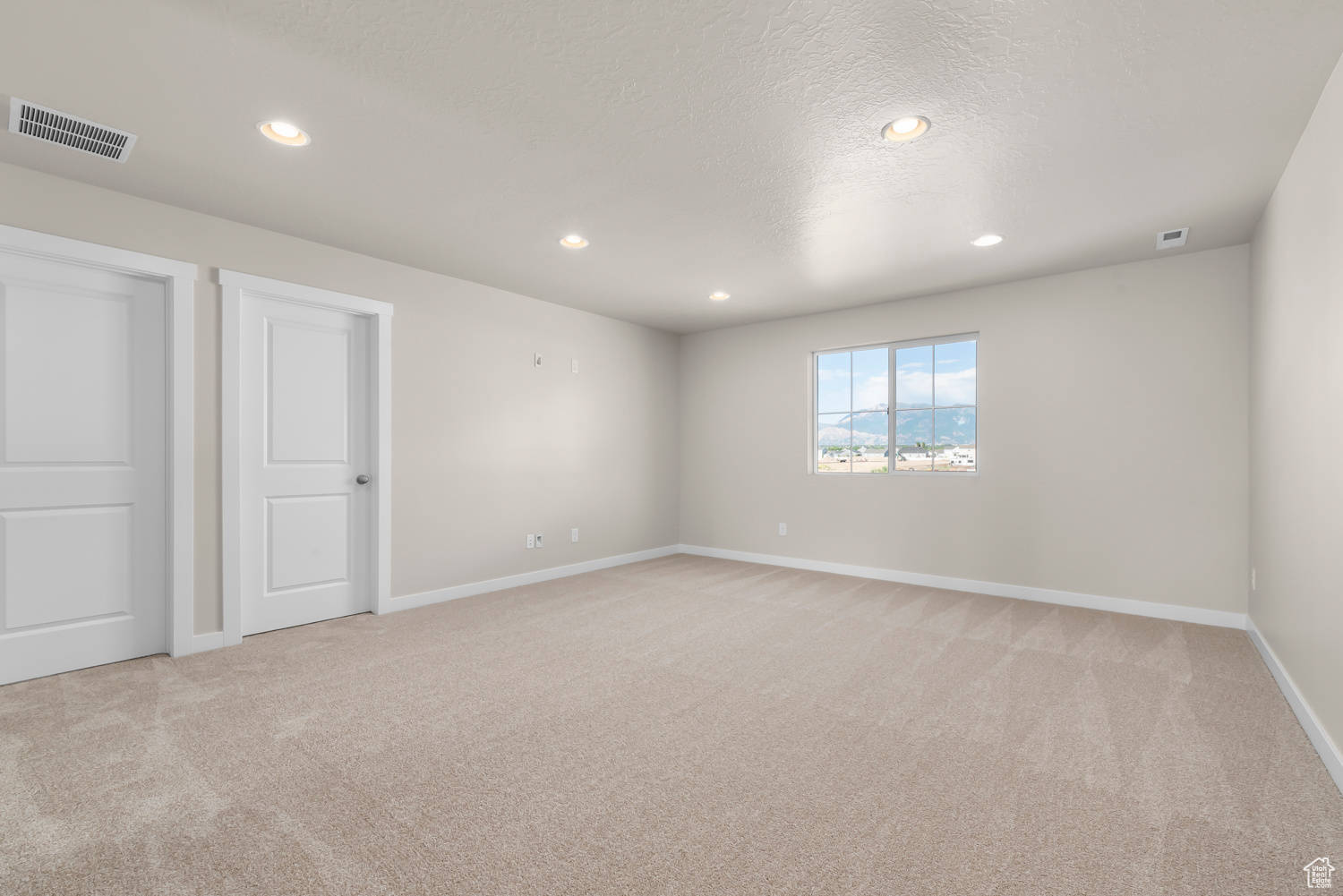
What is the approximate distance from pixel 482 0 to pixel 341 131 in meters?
1.10

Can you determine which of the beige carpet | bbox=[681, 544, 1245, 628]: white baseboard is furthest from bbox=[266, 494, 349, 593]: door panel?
bbox=[681, 544, 1245, 628]: white baseboard

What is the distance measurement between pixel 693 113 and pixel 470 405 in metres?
3.12

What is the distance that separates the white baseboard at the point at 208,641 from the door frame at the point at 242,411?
30 mm

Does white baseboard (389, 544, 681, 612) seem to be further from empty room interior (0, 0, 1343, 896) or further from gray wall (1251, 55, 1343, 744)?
gray wall (1251, 55, 1343, 744)

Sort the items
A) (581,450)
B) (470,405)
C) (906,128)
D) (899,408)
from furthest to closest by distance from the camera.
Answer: (581,450)
(899,408)
(470,405)
(906,128)

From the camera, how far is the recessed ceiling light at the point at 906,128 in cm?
239

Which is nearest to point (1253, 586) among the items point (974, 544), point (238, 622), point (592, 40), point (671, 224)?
point (974, 544)

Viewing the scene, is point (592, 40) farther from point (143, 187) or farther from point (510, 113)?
point (143, 187)

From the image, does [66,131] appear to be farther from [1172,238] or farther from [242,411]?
[1172,238]

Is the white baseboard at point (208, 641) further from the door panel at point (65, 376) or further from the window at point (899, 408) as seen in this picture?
the window at point (899, 408)

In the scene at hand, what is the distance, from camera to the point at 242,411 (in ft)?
11.8

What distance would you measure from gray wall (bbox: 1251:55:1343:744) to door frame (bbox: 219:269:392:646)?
4.83 meters

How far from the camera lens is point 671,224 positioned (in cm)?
353
